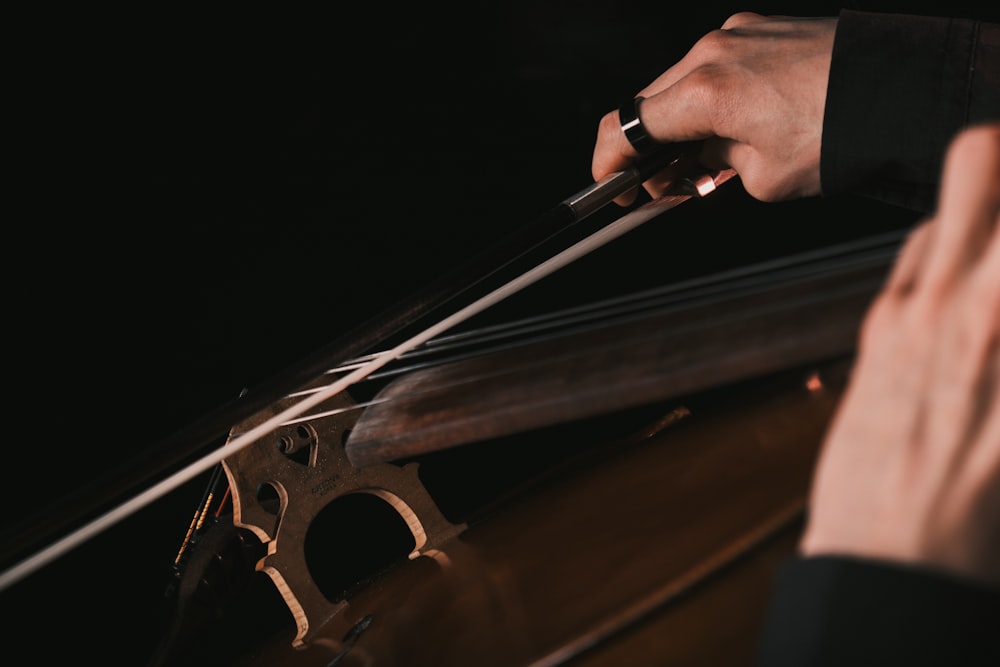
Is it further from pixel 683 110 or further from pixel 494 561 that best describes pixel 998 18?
pixel 494 561

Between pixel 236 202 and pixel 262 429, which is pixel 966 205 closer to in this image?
pixel 262 429

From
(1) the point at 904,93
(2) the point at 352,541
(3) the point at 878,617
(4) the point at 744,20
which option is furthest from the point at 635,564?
(2) the point at 352,541

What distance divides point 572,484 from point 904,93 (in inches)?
16.4

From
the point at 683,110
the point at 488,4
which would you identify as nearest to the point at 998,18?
the point at 488,4

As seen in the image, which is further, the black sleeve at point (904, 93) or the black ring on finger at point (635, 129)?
the black ring on finger at point (635, 129)

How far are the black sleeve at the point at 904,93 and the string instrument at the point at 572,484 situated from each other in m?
0.15

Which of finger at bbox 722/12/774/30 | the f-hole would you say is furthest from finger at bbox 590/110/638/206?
the f-hole

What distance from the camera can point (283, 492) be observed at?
2.42ft

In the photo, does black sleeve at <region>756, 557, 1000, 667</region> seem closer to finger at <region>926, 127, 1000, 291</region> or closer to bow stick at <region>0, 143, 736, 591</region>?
finger at <region>926, 127, 1000, 291</region>

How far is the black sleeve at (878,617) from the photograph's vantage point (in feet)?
1.07

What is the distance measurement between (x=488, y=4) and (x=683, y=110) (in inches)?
22.4

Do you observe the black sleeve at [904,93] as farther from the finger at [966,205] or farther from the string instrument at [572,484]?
the finger at [966,205]

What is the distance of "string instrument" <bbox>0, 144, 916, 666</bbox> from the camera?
0.41 metres

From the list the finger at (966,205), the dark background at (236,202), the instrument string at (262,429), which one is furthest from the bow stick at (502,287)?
the finger at (966,205)
